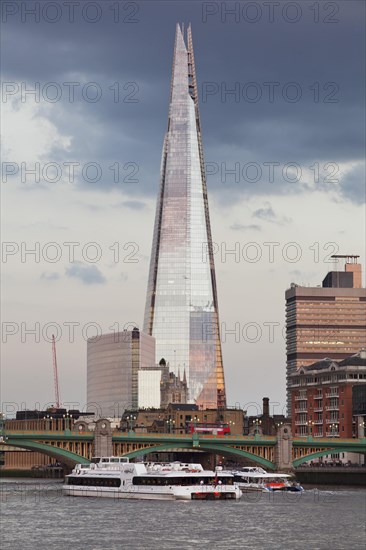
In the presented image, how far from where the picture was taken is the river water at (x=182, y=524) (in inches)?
4114

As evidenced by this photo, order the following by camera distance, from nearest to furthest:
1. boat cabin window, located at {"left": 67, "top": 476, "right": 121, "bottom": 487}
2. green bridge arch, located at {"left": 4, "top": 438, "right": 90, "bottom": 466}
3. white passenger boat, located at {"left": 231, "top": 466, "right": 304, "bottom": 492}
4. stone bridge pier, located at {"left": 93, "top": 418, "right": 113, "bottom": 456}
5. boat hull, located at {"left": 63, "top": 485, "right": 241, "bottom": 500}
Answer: boat hull, located at {"left": 63, "top": 485, "right": 241, "bottom": 500}
boat cabin window, located at {"left": 67, "top": 476, "right": 121, "bottom": 487}
white passenger boat, located at {"left": 231, "top": 466, "right": 304, "bottom": 492}
green bridge arch, located at {"left": 4, "top": 438, "right": 90, "bottom": 466}
stone bridge pier, located at {"left": 93, "top": 418, "right": 113, "bottom": 456}

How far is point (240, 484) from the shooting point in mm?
190375

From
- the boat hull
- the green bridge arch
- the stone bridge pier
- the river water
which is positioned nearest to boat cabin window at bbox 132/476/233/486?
the boat hull

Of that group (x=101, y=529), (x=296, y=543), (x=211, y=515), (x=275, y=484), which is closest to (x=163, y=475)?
(x=275, y=484)

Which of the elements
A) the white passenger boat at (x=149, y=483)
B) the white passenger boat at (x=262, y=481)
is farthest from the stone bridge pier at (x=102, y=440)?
the white passenger boat at (x=262, y=481)

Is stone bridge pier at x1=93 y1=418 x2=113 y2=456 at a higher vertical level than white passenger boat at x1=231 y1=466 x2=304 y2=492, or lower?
higher

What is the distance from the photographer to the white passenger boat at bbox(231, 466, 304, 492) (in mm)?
182750

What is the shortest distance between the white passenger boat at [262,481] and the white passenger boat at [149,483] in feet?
34.1

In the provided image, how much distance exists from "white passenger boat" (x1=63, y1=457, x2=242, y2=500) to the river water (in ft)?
14.7

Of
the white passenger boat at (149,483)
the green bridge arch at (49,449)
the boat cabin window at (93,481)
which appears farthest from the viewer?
the green bridge arch at (49,449)

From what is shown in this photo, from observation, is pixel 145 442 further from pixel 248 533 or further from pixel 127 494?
pixel 248 533

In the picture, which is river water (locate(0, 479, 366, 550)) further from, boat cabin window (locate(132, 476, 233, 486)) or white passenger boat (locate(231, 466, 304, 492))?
white passenger boat (locate(231, 466, 304, 492))

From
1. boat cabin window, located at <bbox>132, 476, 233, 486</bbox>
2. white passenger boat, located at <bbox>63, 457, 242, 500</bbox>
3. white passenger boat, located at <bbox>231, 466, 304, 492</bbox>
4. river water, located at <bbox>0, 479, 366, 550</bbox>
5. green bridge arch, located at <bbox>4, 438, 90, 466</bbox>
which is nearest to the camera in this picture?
river water, located at <bbox>0, 479, 366, 550</bbox>

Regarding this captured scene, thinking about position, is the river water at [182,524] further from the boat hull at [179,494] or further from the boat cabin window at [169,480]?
the boat cabin window at [169,480]
